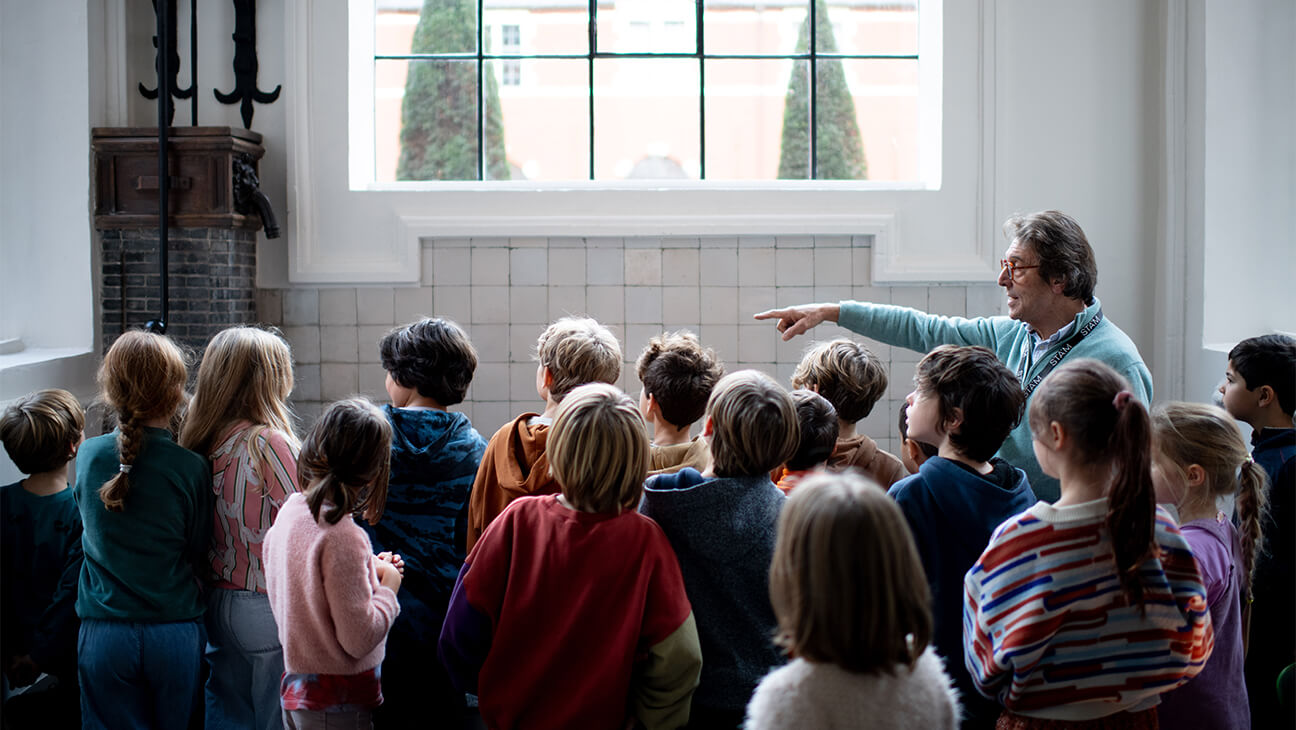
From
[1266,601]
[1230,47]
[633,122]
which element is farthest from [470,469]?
[1230,47]

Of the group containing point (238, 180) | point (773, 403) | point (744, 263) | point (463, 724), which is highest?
point (238, 180)

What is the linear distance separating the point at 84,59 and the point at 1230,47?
4.05 meters

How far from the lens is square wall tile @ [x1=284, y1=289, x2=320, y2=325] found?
13.2 feet

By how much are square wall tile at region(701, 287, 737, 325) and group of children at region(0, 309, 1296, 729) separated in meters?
1.57

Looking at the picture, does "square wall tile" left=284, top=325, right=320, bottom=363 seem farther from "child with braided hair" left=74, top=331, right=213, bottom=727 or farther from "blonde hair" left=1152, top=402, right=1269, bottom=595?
"blonde hair" left=1152, top=402, right=1269, bottom=595

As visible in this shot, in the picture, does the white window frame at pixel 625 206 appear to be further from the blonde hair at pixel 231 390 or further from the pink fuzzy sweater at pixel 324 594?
the pink fuzzy sweater at pixel 324 594

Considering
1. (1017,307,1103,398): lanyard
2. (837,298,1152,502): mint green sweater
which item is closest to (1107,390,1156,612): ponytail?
(837,298,1152,502): mint green sweater

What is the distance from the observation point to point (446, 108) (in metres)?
4.34

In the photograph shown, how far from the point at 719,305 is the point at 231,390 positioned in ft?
7.10

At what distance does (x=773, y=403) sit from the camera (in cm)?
183

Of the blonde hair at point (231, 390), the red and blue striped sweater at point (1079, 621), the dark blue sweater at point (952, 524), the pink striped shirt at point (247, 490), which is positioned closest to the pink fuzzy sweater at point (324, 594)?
the pink striped shirt at point (247, 490)

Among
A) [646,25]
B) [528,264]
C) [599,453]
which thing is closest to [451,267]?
[528,264]

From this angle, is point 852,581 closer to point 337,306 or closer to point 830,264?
point 830,264

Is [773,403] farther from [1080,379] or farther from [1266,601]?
[1266,601]
